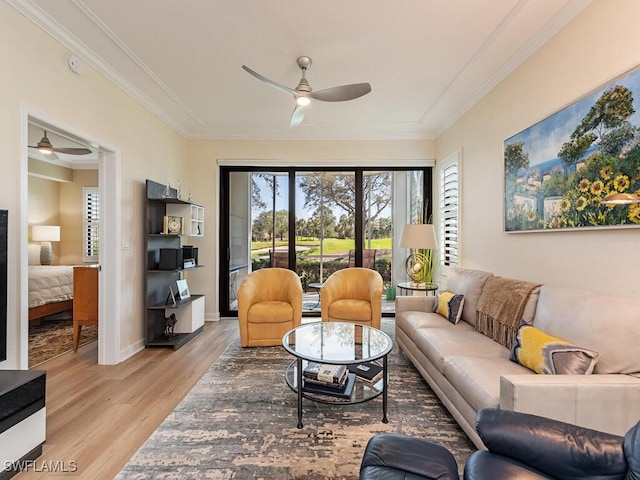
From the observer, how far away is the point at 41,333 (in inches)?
161

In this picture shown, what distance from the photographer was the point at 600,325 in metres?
1.63

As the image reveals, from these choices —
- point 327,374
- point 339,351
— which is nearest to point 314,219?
point 339,351

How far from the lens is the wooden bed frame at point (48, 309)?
4.14 metres

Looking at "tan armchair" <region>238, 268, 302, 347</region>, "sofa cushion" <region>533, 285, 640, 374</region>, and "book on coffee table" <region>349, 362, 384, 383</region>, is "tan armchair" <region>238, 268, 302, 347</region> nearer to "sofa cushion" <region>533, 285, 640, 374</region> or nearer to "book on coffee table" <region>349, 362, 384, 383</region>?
"book on coffee table" <region>349, 362, 384, 383</region>

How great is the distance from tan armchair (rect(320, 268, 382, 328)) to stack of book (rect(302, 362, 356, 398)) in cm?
128

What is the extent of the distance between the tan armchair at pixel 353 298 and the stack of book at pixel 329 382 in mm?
1279

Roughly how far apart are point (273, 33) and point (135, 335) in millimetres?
3403

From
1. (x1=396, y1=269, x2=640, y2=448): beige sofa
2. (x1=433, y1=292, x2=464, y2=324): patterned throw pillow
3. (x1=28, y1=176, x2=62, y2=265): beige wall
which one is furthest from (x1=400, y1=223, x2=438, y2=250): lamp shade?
(x1=28, y1=176, x2=62, y2=265): beige wall

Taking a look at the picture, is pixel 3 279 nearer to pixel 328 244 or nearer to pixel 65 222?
pixel 328 244

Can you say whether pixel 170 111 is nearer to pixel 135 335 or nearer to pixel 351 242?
pixel 135 335

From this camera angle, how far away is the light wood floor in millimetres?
1810

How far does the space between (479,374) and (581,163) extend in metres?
1.54

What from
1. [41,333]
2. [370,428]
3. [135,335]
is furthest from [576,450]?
[41,333]

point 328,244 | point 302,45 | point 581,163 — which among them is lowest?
point 328,244
